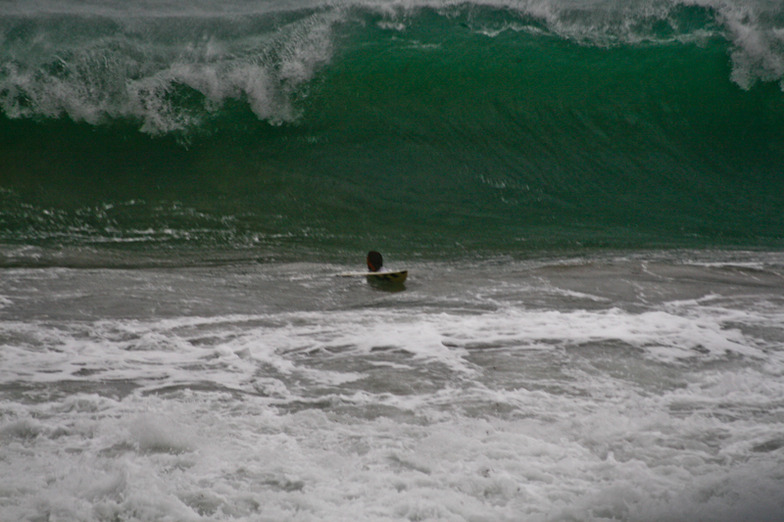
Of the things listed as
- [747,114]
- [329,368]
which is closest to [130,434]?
[329,368]

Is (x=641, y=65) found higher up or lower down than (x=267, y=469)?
higher up

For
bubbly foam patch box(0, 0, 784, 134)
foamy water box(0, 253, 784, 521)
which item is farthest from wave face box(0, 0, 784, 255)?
foamy water box(0, 253, 784, 521)

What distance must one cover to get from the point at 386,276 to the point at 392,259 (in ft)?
2.04

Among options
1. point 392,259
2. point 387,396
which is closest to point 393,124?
point 392,259

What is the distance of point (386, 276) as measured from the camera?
3961 millimetres

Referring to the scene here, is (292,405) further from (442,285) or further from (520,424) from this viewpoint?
(442,285)

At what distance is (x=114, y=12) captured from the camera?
5.90m

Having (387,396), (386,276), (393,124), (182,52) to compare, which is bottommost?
(387,396)

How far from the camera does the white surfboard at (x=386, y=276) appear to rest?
3930mm

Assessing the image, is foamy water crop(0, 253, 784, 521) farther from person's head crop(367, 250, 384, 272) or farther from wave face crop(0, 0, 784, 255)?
wave face crop(0, 0, 784, 255)

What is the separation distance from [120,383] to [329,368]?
0.86m

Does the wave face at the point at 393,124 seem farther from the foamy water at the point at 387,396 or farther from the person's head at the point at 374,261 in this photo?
the foamy water at the point at 387,396

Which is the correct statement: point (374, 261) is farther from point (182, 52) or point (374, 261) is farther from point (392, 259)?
point (182, 52)

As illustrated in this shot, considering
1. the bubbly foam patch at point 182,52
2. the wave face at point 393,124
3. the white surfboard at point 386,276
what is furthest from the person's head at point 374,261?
the bubbly foam patch at point 182,52
